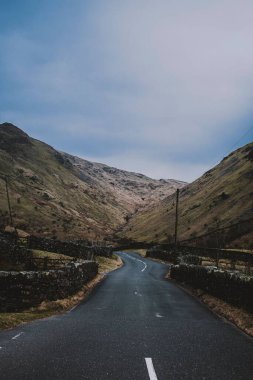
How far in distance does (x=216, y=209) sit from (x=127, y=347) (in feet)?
422

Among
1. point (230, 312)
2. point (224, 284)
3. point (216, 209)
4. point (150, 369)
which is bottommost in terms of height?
point (150, 369)

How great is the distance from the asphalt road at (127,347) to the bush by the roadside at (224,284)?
142 cm

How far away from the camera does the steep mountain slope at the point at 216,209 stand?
12427 centimetres

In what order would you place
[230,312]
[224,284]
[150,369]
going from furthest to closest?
[224,284], [230,312], [150,369]

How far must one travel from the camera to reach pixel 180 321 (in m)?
19.4

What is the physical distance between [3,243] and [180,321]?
31.8 meters

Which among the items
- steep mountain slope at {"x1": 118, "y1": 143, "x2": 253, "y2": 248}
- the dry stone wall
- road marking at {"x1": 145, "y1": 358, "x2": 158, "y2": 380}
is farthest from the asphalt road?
steep mountain slope at {"x1": 118, "y1": 143, "x2": 253, "y2": 248}

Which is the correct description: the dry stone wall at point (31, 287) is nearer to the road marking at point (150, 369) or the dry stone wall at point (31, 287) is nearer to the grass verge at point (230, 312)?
the grass verge at point (230, 312)

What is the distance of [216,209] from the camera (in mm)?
139125

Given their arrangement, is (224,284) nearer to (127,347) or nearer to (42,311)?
(42,311)

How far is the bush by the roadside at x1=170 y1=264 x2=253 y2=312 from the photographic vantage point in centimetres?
1991

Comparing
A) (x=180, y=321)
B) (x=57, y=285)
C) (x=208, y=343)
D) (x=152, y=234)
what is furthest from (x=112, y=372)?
(x=152, y=234)

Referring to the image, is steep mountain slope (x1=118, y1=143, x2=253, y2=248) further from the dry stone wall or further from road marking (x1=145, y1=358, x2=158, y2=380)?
road marking (x1=145, y1=358, x2=158, y2=380)

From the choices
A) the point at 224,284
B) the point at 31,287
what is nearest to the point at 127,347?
the point at 31,287
